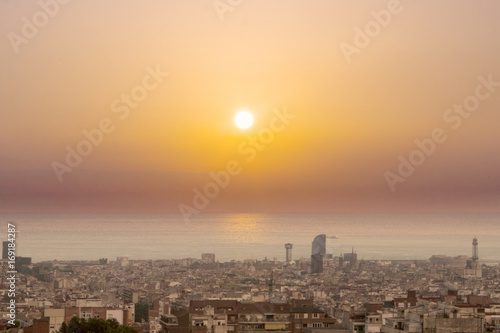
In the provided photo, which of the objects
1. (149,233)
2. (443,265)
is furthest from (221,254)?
(149,233)

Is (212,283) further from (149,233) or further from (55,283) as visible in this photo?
(149,233)

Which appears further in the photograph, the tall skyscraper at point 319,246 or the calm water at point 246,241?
A: the calm water at point 246,241

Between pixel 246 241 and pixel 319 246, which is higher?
pixel 246 241

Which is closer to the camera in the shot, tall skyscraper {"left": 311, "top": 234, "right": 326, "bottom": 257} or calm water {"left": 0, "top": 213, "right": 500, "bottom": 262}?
tall skyscraper {"left": 311, "top": 234, "right": 326, "bottom": 257}

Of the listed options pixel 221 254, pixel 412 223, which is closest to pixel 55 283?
pixel 221 254

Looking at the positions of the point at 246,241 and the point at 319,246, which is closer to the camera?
the point at 319,246

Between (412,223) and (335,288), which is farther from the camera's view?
(412,223)

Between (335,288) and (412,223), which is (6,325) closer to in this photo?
(335,288)

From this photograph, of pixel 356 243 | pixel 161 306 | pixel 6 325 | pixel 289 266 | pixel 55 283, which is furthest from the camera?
pixel 356 243

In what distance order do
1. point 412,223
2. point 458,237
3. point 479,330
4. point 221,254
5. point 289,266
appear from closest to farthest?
point 479,330
point 289,266
point 221,254
point 458,237
point 412,223
